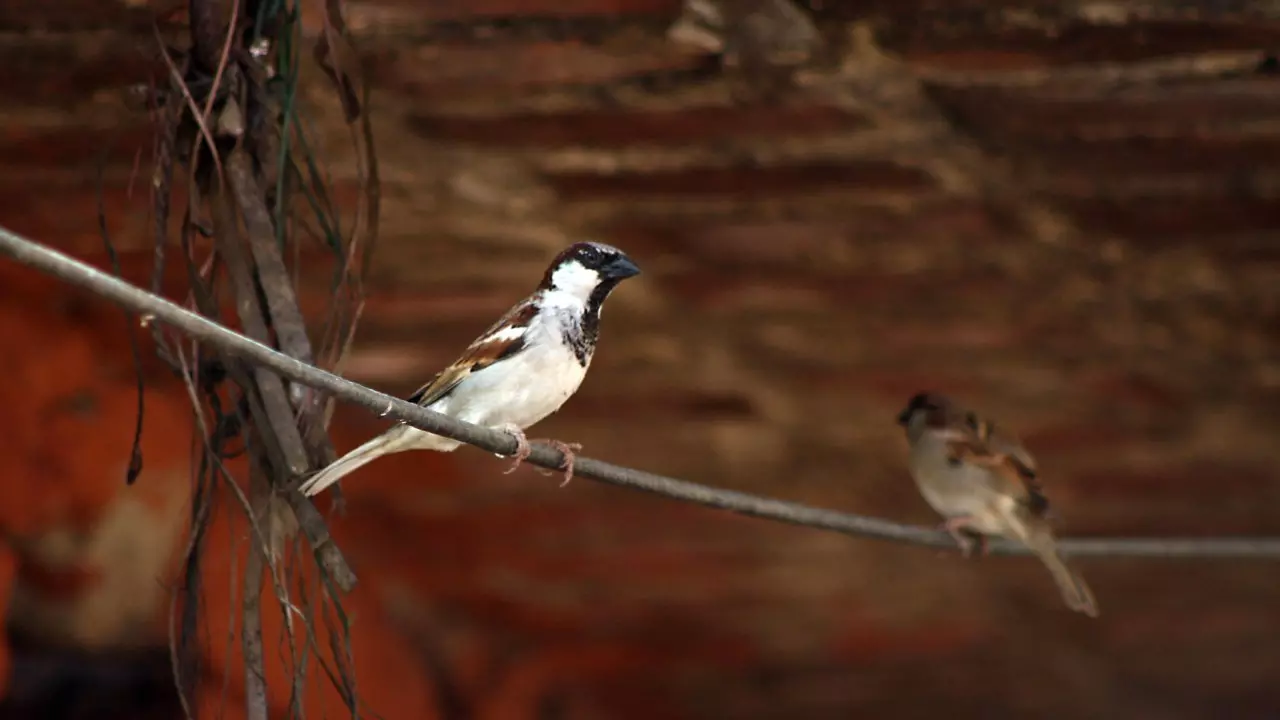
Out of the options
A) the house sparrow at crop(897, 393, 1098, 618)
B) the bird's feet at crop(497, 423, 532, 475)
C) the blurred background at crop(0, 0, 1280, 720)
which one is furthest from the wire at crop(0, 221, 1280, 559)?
the house sparrow at crop(897, 393, 1098, 618)

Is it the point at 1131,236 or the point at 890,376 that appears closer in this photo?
the point at 1131,236

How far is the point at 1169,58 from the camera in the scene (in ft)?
9.81

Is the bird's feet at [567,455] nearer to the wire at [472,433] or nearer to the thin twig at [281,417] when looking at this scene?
the wire at [472,433]

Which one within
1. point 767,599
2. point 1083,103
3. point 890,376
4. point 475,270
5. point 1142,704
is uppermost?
point 1083,103

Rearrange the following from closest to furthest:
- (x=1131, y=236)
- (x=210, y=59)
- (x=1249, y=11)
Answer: (x=210, y=59)
(x=1249, y=11)
(x=1131, y=236)

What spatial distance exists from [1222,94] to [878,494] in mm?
2294

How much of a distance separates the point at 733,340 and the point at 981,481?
2.78 ft

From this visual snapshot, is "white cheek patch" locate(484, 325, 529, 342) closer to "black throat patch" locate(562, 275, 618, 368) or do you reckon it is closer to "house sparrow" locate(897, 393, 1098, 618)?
"black throat patch" locate(562, 275, 618, 368)

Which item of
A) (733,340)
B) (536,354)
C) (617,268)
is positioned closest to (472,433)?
(536,354)

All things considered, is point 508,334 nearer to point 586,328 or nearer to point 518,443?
point 586,328

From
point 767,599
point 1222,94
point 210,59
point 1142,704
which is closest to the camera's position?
point 210,59

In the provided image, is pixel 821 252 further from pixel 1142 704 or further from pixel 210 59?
pixel 1142 704

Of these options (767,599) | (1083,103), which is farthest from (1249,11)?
(767,599)

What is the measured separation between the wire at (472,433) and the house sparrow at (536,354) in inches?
4.4
